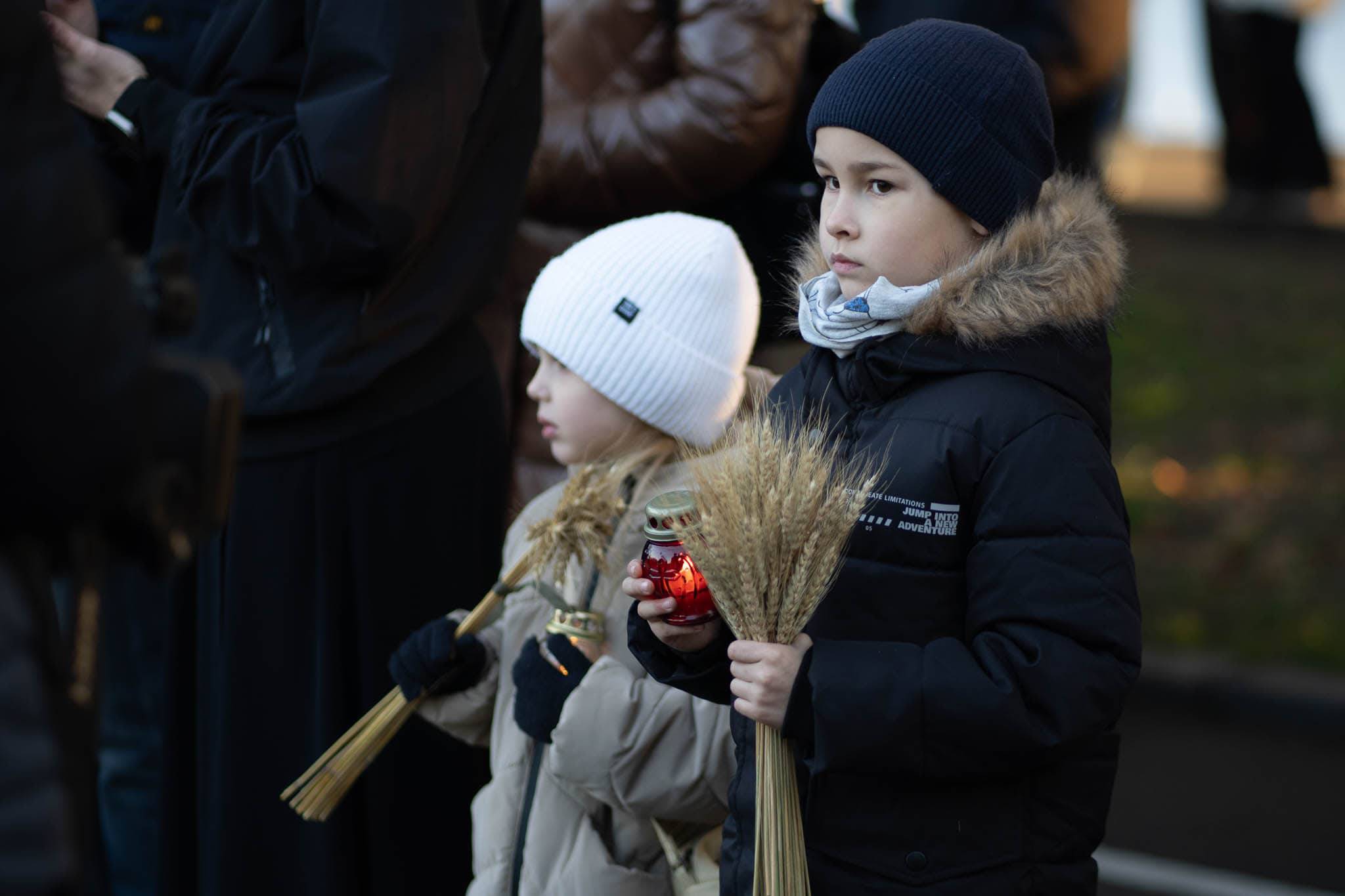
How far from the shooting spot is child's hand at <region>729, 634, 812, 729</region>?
6.40 feet

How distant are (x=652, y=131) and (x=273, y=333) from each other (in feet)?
3.47

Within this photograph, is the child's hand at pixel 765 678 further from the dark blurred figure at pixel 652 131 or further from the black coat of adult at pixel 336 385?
the dark blurred figure at pixel 652 131

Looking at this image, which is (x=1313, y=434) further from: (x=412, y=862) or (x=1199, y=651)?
(x=412, y=862)

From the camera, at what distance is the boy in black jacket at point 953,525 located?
1.93 metres

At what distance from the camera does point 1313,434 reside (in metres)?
7.23

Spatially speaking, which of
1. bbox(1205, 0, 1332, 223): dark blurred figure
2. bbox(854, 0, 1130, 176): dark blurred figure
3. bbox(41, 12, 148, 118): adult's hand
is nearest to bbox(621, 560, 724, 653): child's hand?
bbox(41, 12, 148, 118): adult's hand

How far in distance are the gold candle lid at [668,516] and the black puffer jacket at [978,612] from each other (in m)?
0.19

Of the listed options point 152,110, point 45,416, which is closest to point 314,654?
point 152,110

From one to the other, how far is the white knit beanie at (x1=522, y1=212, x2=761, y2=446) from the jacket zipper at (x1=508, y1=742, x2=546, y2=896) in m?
0.55

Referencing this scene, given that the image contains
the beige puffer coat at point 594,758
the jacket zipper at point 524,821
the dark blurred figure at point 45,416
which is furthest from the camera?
the jacket zipper at point 524,821

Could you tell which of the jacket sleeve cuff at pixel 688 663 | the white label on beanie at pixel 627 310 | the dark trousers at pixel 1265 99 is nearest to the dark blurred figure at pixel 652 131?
the white label on beanie at pixel 627 310

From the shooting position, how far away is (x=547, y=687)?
242 cm

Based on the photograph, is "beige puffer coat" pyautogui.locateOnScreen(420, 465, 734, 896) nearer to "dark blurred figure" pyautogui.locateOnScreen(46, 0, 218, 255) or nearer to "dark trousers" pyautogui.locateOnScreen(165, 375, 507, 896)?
"dark trousers" pyautogui.locateOnScreen(165, 375, 507, 896)

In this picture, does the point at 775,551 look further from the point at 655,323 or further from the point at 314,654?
the point at 314,654
